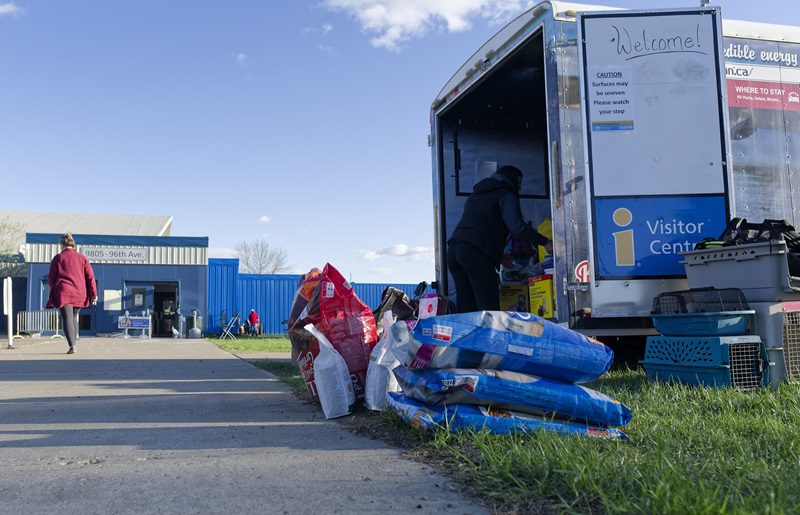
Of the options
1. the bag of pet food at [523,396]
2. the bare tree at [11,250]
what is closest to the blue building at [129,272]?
the bare tree at [11,250]

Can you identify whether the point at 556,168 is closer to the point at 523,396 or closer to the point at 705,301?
the point at 705,301

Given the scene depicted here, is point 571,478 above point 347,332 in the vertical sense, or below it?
below

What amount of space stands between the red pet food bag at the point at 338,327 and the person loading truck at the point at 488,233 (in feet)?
6.09

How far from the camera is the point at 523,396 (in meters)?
2.94

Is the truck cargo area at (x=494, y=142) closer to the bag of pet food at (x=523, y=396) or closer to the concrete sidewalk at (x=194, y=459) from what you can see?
the concrete sidewalk at (x=194, y=459)

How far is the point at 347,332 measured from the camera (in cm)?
412

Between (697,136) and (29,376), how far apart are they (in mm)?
6476

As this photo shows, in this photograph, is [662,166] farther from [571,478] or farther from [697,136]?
[571,478]

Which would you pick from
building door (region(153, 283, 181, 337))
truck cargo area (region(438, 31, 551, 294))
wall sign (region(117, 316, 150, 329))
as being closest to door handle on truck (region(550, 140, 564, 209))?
truck cargo area (region(438, 31, 551, 294))

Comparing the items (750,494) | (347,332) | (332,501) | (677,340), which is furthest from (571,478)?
(677,340)

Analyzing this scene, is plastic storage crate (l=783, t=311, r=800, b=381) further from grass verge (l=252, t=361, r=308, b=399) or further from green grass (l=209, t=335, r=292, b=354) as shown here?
green grass (l=209, t=335, r=292, b=354)

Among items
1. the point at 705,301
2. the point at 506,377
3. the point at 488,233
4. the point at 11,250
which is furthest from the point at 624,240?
the point at 11,250

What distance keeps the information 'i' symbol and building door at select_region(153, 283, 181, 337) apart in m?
25.0

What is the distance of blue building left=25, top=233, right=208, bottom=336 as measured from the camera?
25250 mm
